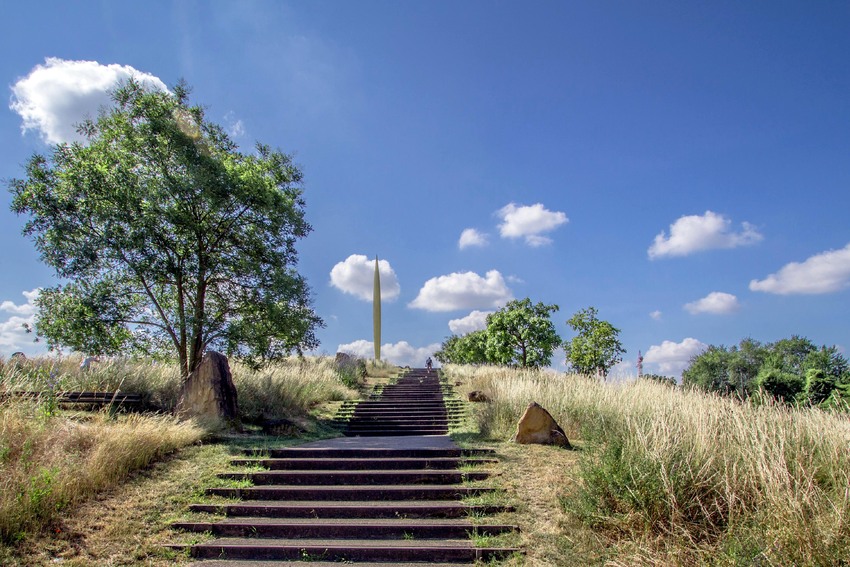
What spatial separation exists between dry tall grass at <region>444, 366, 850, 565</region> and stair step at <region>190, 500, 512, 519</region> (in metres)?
1.56

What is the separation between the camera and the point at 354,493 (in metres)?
7.25

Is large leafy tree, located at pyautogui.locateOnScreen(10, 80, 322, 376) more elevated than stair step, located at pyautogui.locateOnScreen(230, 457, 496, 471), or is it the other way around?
large leafy tree, located at pyautogui.locateOnScreen(10, 80, 322, 376)

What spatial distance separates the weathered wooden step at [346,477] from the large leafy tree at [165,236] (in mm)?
6580

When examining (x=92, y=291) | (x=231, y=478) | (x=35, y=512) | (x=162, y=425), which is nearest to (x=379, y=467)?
(x=231, y=478)

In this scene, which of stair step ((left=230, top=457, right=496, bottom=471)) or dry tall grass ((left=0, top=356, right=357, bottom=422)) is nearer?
stair step ((left=230, top=457, right=496, bottom=471))

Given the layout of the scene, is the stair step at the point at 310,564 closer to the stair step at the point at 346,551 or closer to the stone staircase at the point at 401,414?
the stair step at the point at 346,551

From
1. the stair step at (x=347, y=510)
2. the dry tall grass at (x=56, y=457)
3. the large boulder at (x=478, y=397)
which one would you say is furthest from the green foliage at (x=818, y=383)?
the dry tall grass at (x=56, y=457)

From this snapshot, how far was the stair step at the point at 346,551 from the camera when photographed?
18.5 feet

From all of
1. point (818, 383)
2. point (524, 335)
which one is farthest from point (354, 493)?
point (524, 335)

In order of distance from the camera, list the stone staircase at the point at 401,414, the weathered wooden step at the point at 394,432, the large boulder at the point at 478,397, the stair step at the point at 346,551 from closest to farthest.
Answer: the stair step at the point at 346,551 → the weathered wooden step at the point at 394,432 → the stone staircase at the point at 401,414 → the large boulder at the point at 478,397

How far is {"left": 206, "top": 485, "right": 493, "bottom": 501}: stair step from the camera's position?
23.5 ft

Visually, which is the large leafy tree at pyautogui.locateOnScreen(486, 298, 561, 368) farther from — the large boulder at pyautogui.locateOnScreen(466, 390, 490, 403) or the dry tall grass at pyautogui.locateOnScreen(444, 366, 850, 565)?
the dry tall grass at pyautogui.locateOnScreen(444, 366, 850, 565)

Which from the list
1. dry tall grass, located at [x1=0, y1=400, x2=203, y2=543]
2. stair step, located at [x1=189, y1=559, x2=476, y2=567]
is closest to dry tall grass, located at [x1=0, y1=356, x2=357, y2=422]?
dry tall grass, located at [x1=0, y1=400, x2=203, y2=543]

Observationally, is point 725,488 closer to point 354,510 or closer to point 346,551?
point 346,551
